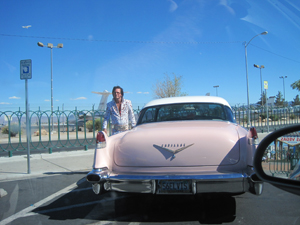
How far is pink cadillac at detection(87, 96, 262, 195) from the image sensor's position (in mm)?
3139

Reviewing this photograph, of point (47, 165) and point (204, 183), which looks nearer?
point (204, 183)

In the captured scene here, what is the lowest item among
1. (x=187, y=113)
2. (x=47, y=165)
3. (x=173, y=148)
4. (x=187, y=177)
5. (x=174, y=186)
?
(x=47, y=165)

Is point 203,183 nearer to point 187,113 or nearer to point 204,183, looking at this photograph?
point 204,183

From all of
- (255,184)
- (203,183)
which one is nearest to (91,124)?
(203,183)

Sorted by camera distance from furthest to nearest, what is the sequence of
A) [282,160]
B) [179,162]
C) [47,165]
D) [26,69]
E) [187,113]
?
[47,165], [26,69], [187,113], [179,162], [282,160]

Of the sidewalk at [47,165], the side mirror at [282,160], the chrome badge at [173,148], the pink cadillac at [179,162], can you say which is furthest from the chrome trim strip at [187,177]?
the sidewalk at [47,165]

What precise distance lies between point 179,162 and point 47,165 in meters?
5.95

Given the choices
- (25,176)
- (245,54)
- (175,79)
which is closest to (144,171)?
(25,176)

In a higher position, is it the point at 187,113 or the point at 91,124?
the point at 187,113

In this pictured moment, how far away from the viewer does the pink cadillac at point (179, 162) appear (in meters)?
3.14

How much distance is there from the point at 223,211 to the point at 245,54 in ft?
87.8

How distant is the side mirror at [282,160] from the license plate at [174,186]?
110 cm

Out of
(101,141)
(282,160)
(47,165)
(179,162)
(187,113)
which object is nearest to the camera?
(282,160)

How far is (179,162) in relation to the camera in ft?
11.0
